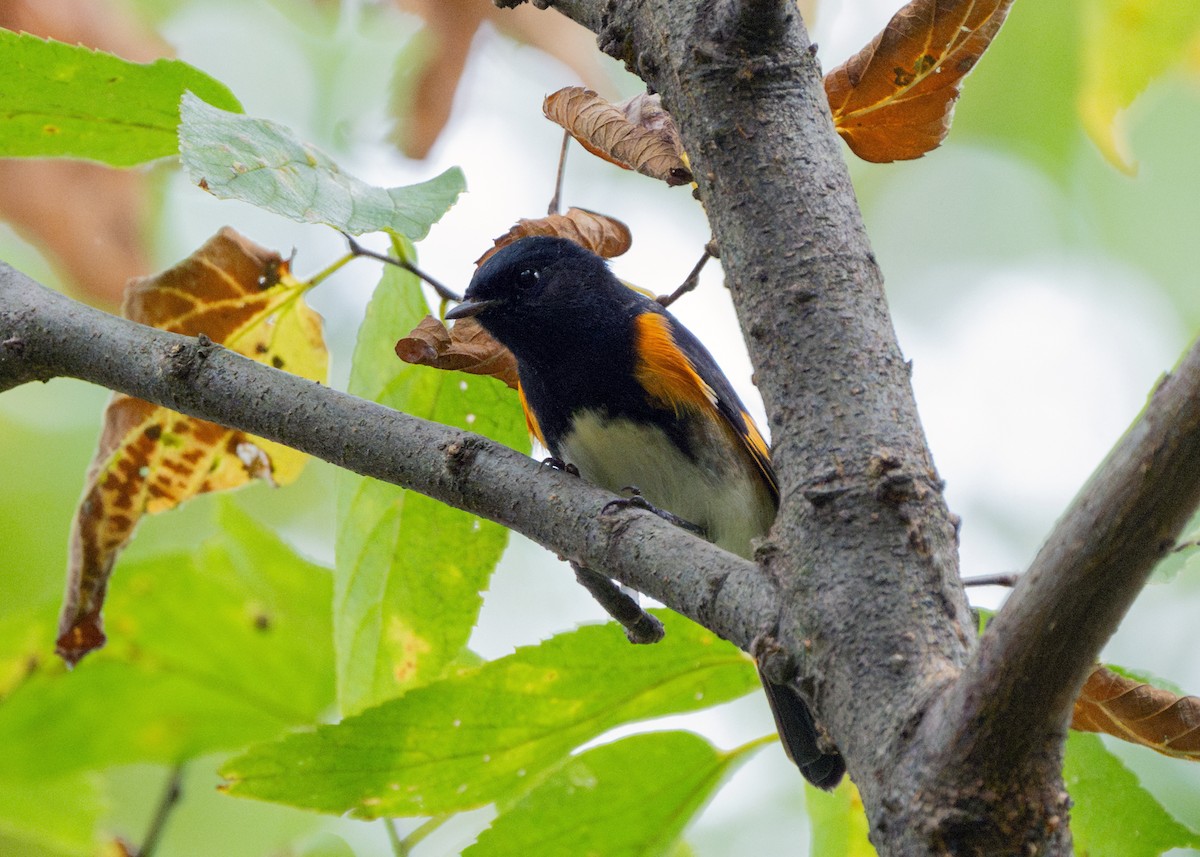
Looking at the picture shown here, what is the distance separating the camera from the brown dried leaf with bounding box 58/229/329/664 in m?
2.05

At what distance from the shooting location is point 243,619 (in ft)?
9.46

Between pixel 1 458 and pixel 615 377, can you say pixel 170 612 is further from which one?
pixel 1 458

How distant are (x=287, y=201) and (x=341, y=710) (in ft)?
3.33

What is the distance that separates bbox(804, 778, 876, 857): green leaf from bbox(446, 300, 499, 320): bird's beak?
3.99 feet

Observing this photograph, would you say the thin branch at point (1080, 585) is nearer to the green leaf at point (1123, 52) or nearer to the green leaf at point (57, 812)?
Answer: the green leaf at point (1123, 52)

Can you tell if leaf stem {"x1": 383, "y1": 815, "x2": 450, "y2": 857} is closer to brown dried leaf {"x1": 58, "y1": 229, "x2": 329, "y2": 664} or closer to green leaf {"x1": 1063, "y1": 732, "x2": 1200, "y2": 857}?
brown dried leaf {"x1": 58, "y1": 229, "x2": 329, "y2": 664}

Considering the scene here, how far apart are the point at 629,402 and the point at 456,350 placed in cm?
85

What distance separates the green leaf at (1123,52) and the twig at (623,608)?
46.7 inches

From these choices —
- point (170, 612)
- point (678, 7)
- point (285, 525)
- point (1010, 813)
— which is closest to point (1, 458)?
point (285, 525)

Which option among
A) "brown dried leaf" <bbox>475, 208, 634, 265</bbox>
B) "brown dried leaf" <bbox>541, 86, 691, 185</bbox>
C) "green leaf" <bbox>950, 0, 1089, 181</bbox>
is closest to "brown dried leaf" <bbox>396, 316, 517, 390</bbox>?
"brown dried leaf" <bbox>475, 208, 634, 265</bbox>

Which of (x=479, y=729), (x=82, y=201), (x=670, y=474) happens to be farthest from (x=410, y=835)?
(x=82, y=201)

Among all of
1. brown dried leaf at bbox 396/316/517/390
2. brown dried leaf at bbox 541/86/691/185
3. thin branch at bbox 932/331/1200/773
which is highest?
brown dried leaf at bbox 541/86/691/185

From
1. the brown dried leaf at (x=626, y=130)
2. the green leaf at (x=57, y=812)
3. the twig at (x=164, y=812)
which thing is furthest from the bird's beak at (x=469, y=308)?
the green leaf at (x=57, y=812)

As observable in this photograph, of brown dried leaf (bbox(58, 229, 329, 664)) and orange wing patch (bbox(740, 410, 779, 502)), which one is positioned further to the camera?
orange wing patch (bbox(740, 410, 779, 502))
